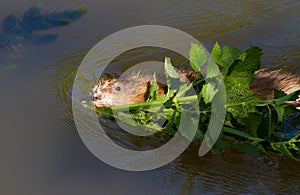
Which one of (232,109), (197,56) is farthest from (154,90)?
A: (232,109)

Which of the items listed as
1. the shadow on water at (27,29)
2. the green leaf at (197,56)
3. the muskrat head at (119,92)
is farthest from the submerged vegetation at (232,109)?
the shadow on water at (27,29)

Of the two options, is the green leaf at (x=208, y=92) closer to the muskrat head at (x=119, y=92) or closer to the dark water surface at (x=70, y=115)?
the dark water surface at (x=70, y=115)

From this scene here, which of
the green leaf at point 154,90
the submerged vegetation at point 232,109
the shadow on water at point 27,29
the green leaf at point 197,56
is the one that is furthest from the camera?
the shadow on water at point 27,29

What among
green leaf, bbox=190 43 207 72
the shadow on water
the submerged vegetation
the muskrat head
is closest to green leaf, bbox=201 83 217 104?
the submerged vegetation

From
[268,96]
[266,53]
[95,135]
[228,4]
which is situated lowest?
[95,135]

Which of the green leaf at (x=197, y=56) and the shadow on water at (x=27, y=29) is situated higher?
the shadow on water at (x=27, y=29)

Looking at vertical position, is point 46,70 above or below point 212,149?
above

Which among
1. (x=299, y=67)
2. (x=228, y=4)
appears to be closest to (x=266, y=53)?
(x=299, y=67)

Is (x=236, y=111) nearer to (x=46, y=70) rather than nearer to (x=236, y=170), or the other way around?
(x=236, y=170)
